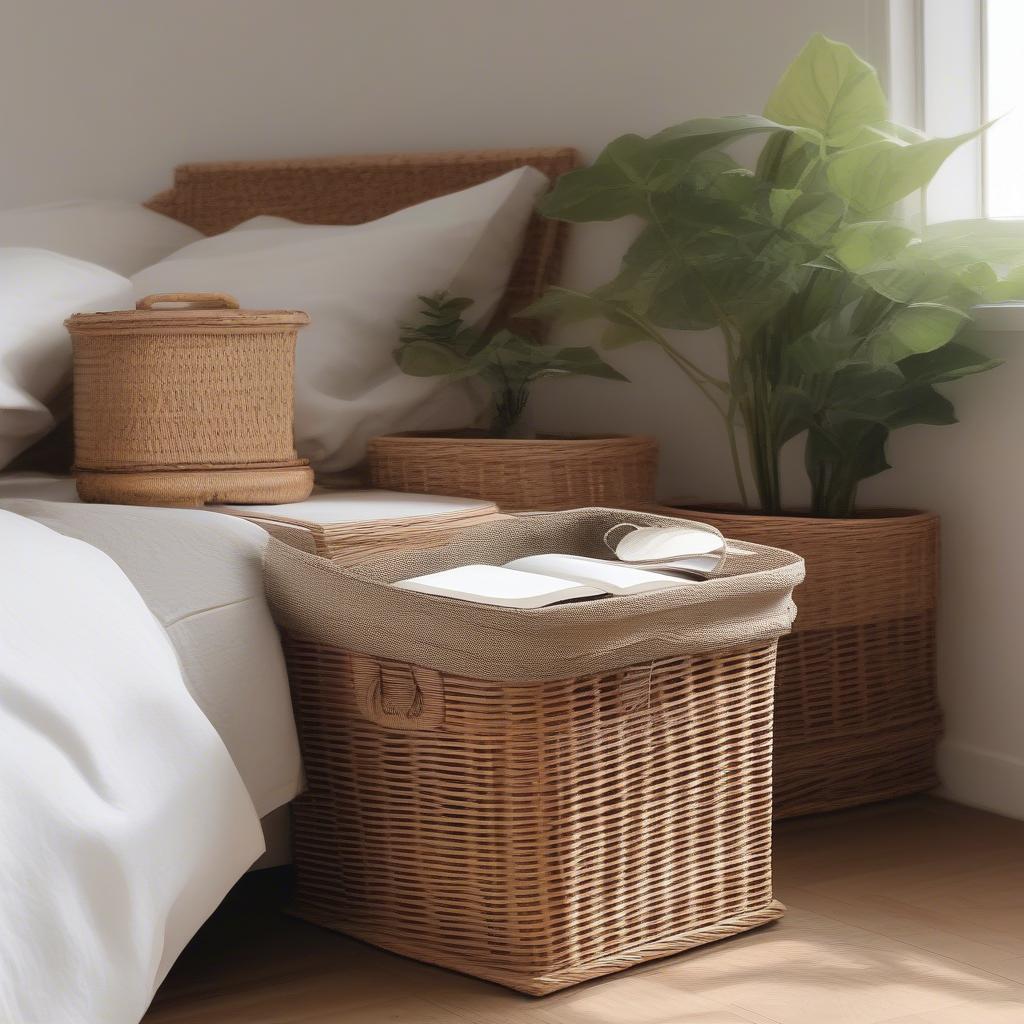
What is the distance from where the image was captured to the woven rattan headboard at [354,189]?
2.54 metres

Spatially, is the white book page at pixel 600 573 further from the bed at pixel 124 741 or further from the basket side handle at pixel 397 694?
the bed at pixel 124 741

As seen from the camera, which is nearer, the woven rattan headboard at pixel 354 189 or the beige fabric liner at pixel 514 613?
the beige fabric liner at pixel 514 613

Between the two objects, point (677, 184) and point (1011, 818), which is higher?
point (677, 184)

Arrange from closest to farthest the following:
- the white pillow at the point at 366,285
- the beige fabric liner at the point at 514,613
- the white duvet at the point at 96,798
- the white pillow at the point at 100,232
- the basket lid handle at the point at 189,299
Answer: the white duvet at the point at 96,798 → the beige fabric liner at the point at 514,613 → the basket lid handle at the point at 189,299 → the white pillow at the point at 366,285 → the white pillow at the point at 100,232

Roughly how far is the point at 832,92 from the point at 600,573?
0.81 meters

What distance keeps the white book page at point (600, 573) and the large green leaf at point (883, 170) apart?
2.08ft

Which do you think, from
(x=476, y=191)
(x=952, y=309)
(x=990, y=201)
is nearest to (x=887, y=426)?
(x=952, y=309)

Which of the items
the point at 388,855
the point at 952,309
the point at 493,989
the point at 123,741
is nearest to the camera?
the point at 123,741

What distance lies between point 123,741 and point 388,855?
370 millimetres

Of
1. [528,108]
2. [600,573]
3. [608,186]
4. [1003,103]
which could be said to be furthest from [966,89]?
[600,573]

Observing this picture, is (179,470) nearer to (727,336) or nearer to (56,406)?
(56,406)

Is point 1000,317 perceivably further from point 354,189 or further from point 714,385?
point 354,189

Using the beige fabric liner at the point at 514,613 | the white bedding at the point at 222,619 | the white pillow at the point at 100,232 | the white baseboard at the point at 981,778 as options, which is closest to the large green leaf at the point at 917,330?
the beige fabric liner at the point at 514,613

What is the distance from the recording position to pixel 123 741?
4.57 ft
